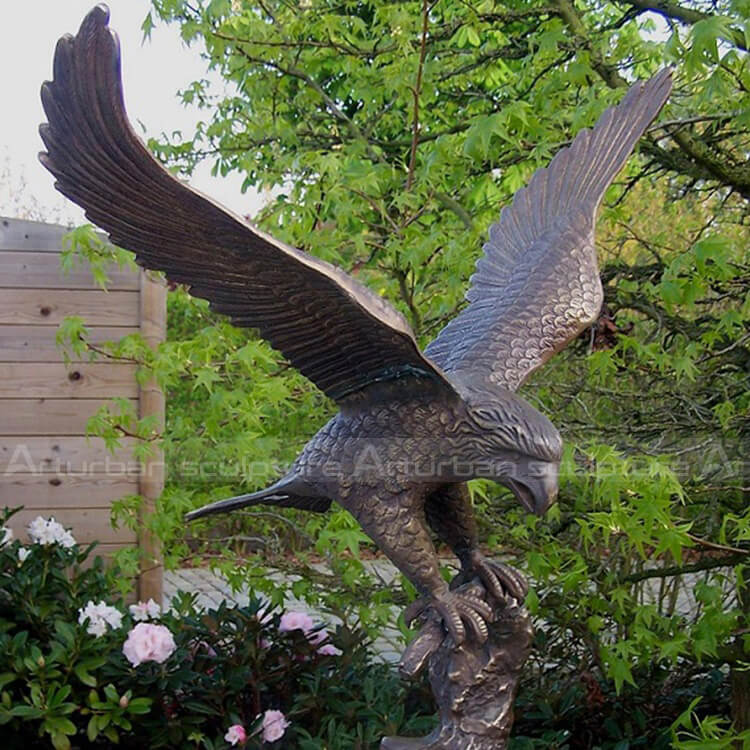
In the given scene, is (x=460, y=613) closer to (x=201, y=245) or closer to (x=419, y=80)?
(x=201, y=245)

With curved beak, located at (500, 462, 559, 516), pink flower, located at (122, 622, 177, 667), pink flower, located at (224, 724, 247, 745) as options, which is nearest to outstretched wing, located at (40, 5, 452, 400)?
curved beak, located at (500, 462, 559, 516)

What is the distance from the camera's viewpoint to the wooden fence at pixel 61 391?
3311 millimetres

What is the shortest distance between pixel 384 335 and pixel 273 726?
1207 millimetres

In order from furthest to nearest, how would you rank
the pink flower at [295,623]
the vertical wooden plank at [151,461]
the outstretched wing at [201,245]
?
the vertical wooden plank at [151,461]
the pink flower at [295,623]
the outstretched wing at [201,245]

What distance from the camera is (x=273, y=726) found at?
206 cm

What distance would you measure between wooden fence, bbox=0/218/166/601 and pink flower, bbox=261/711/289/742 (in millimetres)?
1348

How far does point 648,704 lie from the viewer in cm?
247

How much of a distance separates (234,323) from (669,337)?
1.75 metres

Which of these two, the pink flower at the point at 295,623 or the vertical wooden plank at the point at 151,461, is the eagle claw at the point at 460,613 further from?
the vertical wooden plank at the point at 151,461

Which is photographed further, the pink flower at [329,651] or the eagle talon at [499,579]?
the pink flower at [329,651]

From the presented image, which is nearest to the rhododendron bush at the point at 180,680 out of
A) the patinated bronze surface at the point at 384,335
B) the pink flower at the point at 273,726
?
the pink flower at the point at 273,726

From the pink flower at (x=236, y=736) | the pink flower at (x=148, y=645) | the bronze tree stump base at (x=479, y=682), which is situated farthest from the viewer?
the pink flower at (x=148, y=645)

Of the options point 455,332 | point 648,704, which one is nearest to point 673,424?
point 648,704

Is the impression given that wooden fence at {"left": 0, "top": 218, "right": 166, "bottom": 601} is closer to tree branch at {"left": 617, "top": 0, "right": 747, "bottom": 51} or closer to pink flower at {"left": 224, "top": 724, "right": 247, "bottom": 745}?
pink flower at {"left": 224, "top": 724, "right": 247, "bottom": 745}
